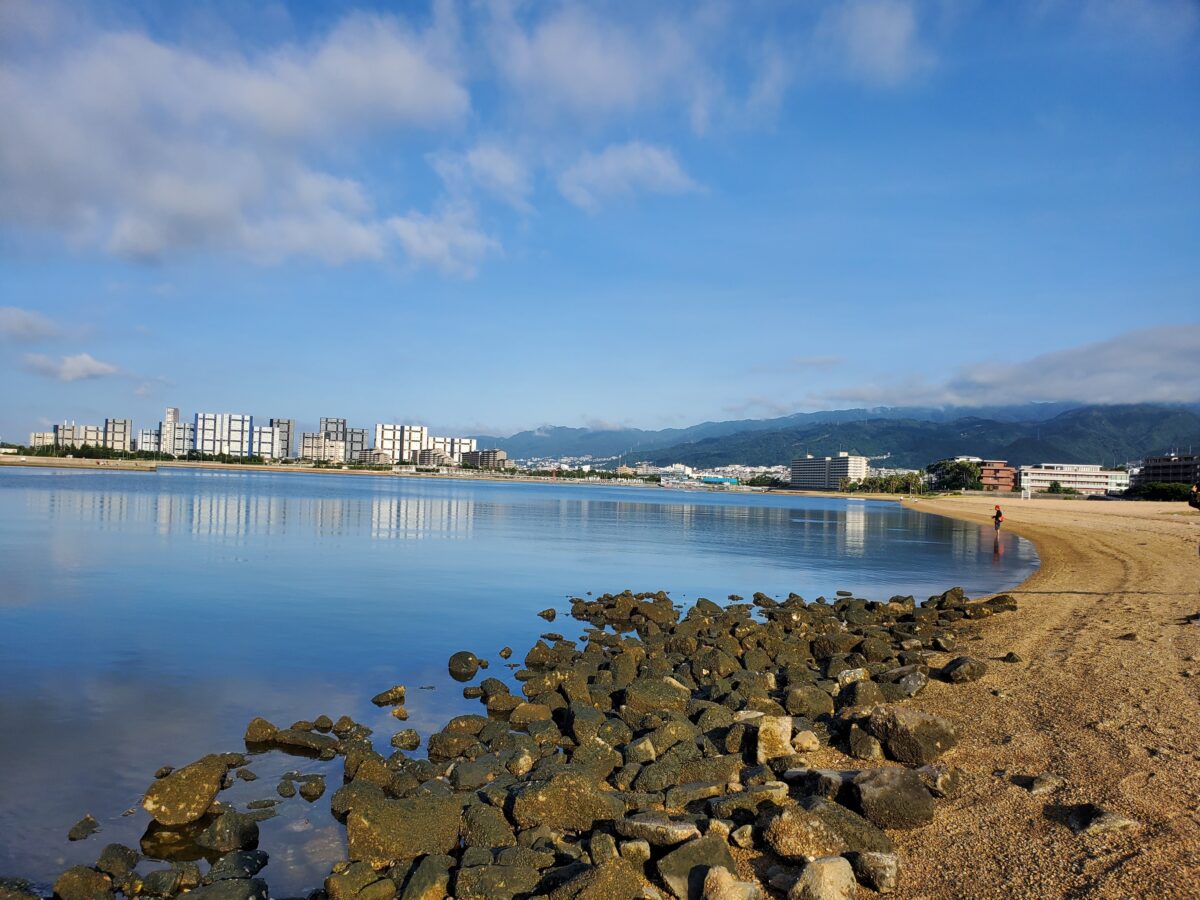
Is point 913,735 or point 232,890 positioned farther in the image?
point 913,735

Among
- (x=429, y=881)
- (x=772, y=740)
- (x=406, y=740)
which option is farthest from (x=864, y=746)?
(x=406, y=740)

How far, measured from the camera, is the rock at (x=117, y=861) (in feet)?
22.7

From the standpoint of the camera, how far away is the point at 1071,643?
1323 centimetres

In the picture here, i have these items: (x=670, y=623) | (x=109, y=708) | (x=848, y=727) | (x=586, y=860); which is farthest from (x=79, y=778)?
(x=670, y=623)

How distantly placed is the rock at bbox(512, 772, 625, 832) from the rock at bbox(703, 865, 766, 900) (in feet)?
6.31

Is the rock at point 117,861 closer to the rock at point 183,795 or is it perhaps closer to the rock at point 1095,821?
the rock at point 183,795

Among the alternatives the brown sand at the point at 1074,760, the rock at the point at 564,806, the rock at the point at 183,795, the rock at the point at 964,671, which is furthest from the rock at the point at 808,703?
the rock at the point at 183,795

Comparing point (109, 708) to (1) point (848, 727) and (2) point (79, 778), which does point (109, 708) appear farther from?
(1) point (848, 727)

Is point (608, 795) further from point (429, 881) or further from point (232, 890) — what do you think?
point (232, 890)

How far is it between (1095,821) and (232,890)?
6994mm

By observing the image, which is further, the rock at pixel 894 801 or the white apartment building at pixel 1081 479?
the white apartment building at pixel 1081 479

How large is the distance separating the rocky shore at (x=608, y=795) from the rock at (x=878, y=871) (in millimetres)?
15

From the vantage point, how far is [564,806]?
7535 mm

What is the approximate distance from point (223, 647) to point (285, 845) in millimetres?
9436
